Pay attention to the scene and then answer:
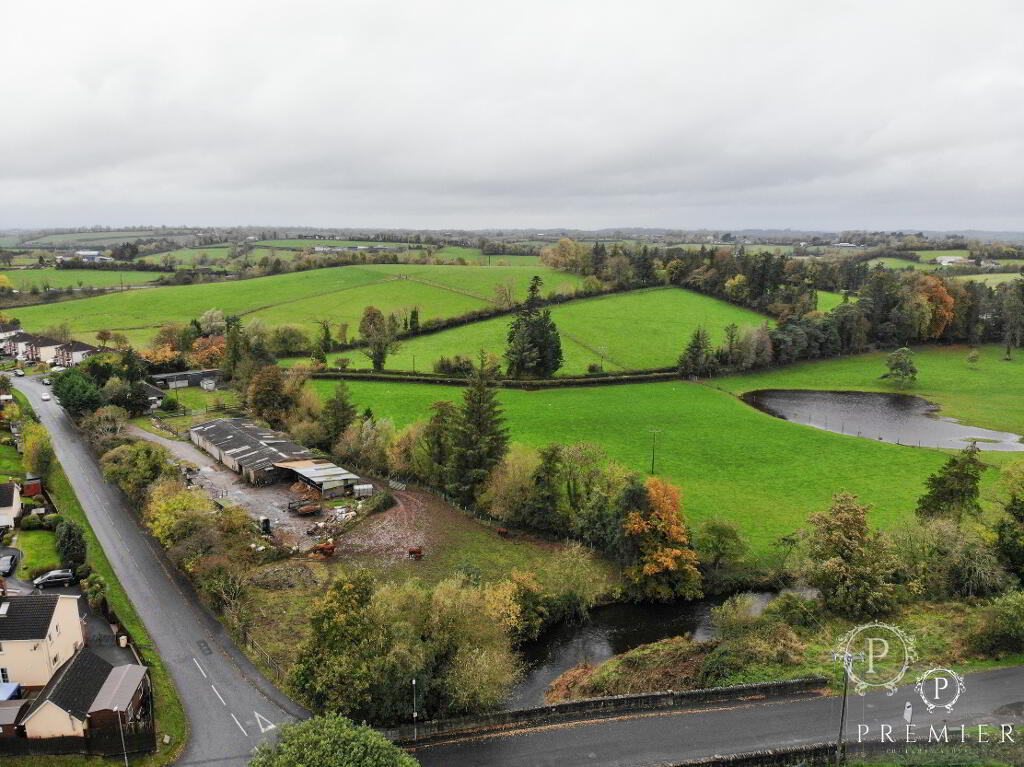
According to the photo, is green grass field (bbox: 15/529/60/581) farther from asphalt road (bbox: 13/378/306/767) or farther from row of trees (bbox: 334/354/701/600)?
row of trees (bbox: 334/354/701/600)

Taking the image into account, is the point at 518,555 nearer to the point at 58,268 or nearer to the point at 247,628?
the point at 247,628

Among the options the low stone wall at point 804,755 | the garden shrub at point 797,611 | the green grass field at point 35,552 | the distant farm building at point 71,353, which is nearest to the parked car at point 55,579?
the green grass field at point 35,552

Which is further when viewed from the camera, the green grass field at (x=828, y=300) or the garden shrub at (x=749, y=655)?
the green grass field at (x=828, y=300)

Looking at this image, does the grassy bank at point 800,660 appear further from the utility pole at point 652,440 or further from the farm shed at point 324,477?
the farm shed at point 324,477

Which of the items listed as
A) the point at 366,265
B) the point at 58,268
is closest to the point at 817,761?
the point at 366,265

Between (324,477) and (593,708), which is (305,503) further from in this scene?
(593,708)

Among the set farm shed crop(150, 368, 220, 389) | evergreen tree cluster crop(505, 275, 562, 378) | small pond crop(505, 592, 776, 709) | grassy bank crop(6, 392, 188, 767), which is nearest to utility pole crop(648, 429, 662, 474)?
small pond crop(505, 592, 776, 709)
